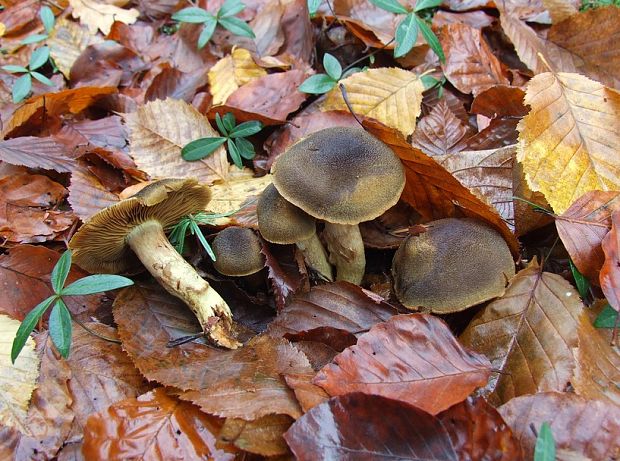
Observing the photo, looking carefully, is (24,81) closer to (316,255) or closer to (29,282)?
(29,282)

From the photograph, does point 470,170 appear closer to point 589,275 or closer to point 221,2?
point 589,275

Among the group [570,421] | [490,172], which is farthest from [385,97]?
[570,421]

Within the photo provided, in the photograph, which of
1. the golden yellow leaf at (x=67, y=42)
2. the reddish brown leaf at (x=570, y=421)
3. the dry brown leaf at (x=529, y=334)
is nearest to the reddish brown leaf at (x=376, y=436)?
the reddish brown leaf at (x=570, y=421)

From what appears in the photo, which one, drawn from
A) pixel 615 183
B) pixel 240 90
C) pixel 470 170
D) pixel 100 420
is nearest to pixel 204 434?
pixel 100 420

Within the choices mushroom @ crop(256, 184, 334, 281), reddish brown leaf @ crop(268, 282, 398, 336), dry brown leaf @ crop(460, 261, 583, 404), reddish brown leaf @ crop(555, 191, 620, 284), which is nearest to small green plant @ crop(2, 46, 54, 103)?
mushroom @ crop(256, 184, 334, 281)

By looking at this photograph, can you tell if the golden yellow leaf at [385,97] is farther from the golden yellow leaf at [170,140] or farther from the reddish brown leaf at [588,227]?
the reddish brown leaf at [588,227]

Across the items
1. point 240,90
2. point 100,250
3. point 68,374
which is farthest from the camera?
point 240,90
